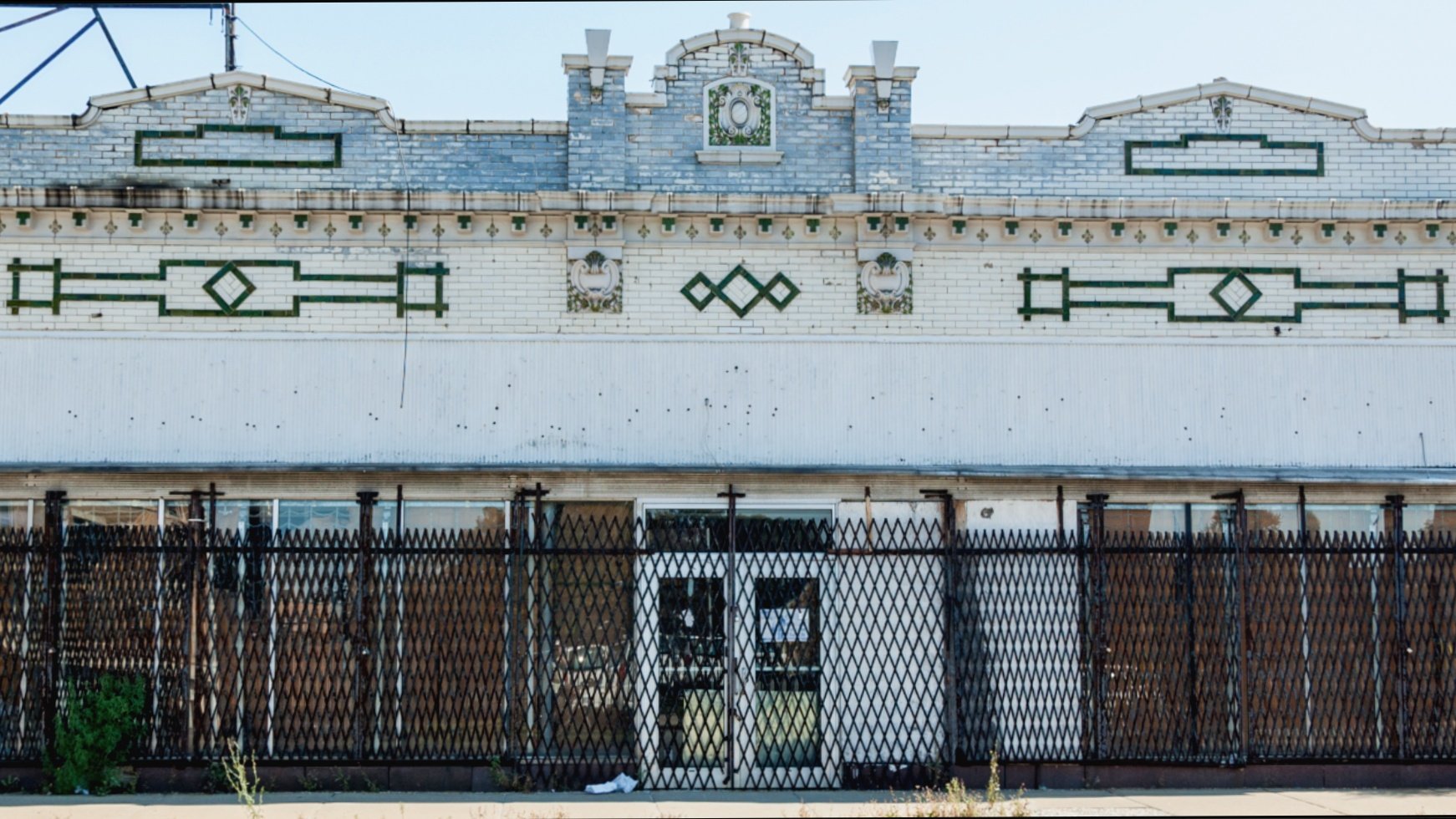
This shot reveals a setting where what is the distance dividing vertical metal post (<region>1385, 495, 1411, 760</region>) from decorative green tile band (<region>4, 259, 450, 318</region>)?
8.46m

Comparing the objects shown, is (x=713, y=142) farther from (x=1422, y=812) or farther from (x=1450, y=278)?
(x=1422, y=812)

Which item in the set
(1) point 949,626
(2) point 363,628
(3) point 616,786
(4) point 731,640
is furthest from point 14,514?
(1) point 949,626

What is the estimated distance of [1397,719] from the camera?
14195mm

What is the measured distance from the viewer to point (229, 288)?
14.8 m

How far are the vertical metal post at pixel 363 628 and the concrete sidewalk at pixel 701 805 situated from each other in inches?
25.5

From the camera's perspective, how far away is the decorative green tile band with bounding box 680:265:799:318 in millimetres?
14930

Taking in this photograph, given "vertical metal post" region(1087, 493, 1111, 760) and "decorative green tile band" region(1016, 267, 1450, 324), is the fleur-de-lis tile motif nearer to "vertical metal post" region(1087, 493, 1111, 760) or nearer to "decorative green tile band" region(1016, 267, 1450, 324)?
"decorative green tile band" region(1016, 267, 1450, 324)

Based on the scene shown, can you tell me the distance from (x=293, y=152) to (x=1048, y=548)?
7.53m

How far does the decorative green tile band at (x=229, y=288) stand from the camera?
14656 millimetres

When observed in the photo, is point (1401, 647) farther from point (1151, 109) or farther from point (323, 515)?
point (323, 515)

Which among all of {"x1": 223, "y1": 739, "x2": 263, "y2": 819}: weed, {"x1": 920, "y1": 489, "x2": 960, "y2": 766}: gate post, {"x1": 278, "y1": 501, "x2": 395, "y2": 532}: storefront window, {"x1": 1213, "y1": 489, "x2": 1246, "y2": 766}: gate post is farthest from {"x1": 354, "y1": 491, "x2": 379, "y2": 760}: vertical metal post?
{"x1": 1213, "y1": 489, "x2": 1246, "y2": 766}: gate post

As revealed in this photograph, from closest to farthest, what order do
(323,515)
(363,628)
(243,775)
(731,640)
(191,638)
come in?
1. (243,775)
2. (191,638)
3. (363,628)
4. (731,640)
5. (323,515)

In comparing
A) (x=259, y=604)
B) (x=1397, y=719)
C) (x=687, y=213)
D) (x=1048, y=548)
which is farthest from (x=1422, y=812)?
(x=259, y=604)

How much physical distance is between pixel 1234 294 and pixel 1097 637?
3550 millimetres
